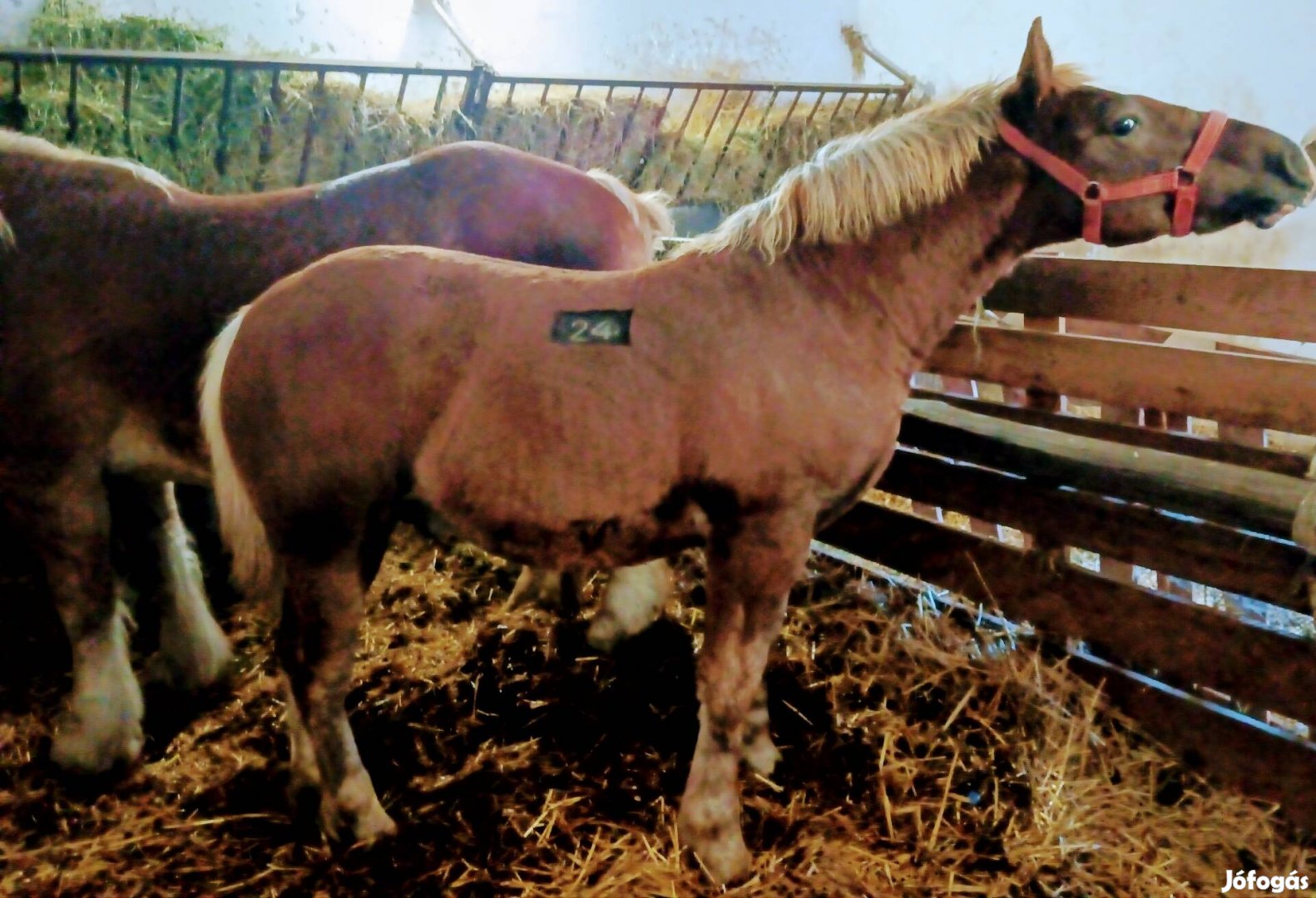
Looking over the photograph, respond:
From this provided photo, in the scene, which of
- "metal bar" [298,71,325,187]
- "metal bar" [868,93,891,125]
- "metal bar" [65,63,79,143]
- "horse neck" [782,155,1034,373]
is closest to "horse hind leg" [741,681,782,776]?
"horse neck" [782,155,1034,373]

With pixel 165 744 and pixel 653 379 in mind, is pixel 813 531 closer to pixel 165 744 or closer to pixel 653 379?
pixel 653 379

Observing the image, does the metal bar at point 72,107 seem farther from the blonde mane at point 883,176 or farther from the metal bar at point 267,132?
the blonde mane at point 883,176

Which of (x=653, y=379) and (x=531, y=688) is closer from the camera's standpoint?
(x=653, y=379)

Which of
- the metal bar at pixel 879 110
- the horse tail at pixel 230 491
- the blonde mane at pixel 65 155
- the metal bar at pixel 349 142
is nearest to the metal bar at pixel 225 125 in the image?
the metal bar at pixel 349 142

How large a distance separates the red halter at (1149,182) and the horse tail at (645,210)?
111 cm

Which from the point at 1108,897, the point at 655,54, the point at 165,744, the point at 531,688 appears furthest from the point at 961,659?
the point at 655,54

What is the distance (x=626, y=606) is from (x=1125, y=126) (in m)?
1.74

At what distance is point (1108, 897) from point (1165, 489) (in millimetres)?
869

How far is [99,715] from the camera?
1.96m

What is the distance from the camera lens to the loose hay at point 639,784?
1.63 m

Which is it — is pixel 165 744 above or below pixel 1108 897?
below

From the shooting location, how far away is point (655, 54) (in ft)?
16.5

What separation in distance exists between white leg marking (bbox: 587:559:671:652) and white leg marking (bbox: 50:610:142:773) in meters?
1.24

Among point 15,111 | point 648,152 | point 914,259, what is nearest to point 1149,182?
point 914,259
